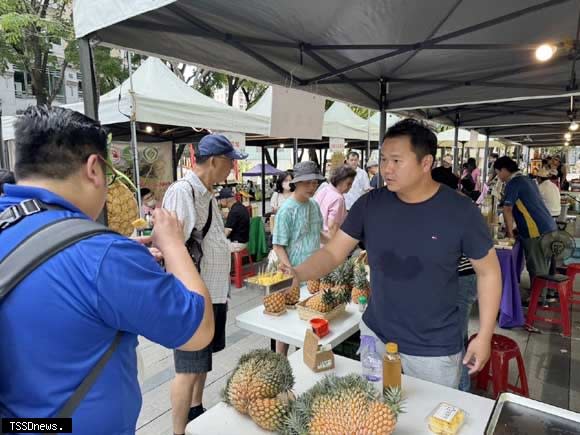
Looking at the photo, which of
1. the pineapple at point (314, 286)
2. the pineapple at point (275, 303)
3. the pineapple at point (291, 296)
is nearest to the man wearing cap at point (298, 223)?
the pineapple at point (314, 286)

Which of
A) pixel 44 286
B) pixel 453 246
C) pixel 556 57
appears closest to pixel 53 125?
pixel 44 286

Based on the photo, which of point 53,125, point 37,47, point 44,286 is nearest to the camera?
point 44,286

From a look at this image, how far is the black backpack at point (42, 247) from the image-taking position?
0.82m

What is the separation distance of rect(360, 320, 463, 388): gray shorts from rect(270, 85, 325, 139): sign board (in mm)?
1702

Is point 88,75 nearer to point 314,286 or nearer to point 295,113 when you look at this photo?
point 295,113

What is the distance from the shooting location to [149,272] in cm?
94

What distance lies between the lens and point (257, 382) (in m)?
1.36

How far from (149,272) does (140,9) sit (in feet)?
3.47

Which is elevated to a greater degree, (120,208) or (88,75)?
(88,75)

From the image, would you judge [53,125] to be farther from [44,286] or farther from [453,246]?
[453,246]

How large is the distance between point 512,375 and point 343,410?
2.89 meters

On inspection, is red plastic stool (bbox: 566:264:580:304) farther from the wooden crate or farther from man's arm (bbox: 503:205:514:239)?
the wooden crate

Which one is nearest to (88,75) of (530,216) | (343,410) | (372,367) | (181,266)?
(181,266)

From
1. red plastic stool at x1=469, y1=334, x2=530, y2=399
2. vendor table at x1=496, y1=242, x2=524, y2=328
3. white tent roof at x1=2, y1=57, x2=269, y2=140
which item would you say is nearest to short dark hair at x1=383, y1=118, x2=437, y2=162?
red plastic stool at x1=469, y1=334, x2=530, y2=399
